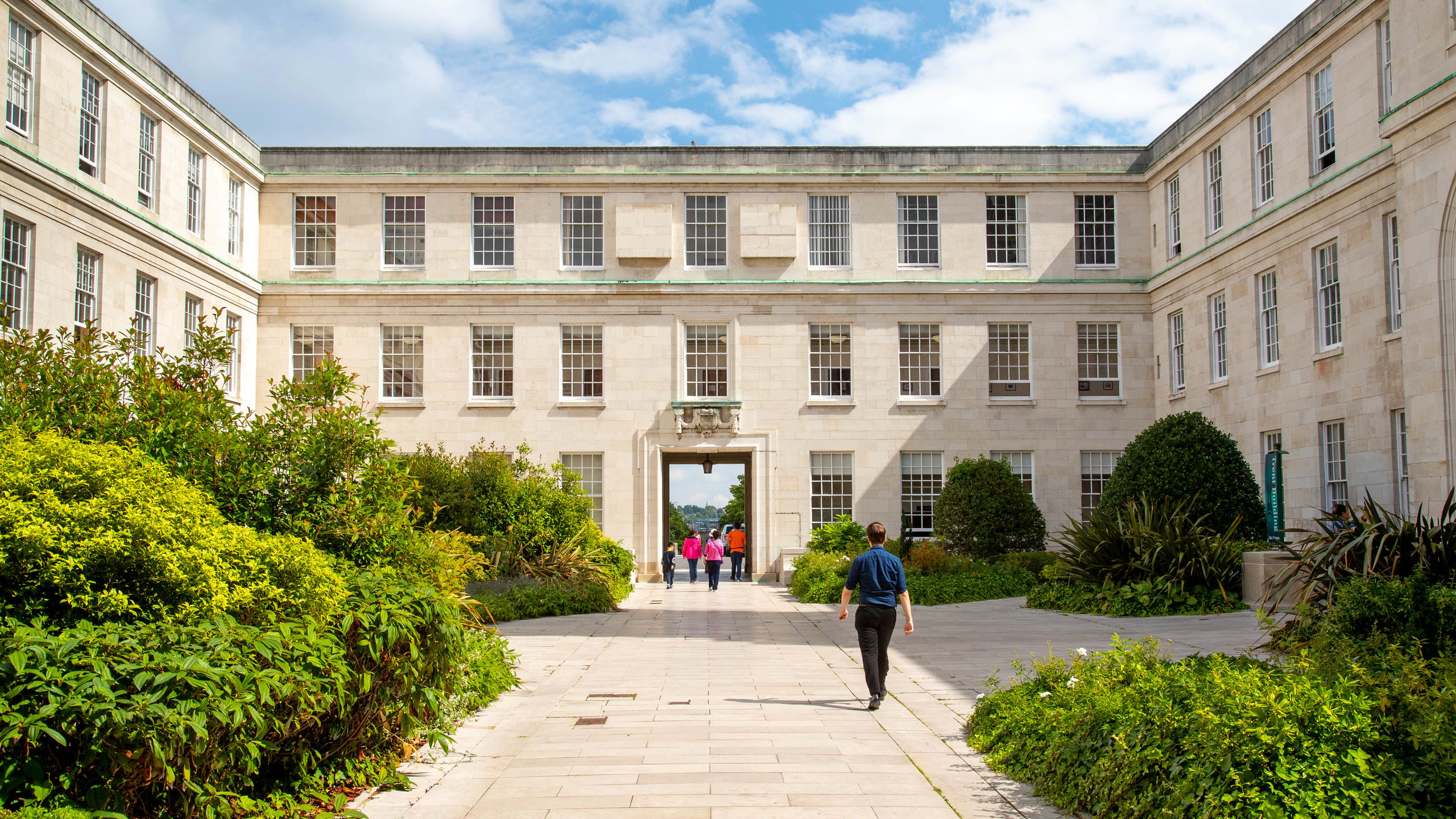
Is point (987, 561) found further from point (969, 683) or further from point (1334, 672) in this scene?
point (1334, 672)

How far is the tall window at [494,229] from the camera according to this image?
30.7 meters

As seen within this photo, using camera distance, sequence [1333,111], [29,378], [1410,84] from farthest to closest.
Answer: [1333,111], [1410,84], [29,378]

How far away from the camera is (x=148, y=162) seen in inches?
984

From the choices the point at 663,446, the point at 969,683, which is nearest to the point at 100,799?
the point at 969,683

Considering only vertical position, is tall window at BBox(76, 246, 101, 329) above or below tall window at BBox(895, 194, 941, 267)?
below

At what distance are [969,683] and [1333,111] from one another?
1687 cm

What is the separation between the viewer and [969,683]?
10.9m

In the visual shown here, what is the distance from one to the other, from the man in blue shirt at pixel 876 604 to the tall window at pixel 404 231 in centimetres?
2333

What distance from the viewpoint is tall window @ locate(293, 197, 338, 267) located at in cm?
3052

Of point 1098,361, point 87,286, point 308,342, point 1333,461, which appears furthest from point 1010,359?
point 87,286

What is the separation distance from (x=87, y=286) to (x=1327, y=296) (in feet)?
82.6

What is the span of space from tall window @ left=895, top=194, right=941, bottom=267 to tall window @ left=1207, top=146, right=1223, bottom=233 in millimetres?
6981

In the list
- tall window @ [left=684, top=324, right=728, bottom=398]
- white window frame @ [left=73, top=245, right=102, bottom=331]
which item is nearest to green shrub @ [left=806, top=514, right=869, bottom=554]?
tall window @ [left=684, top=324, right=728, bottom=398]

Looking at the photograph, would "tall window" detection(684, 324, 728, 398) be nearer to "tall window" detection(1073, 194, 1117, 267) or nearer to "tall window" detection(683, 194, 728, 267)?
"tall window" detection(683, 194, 728, 267)
